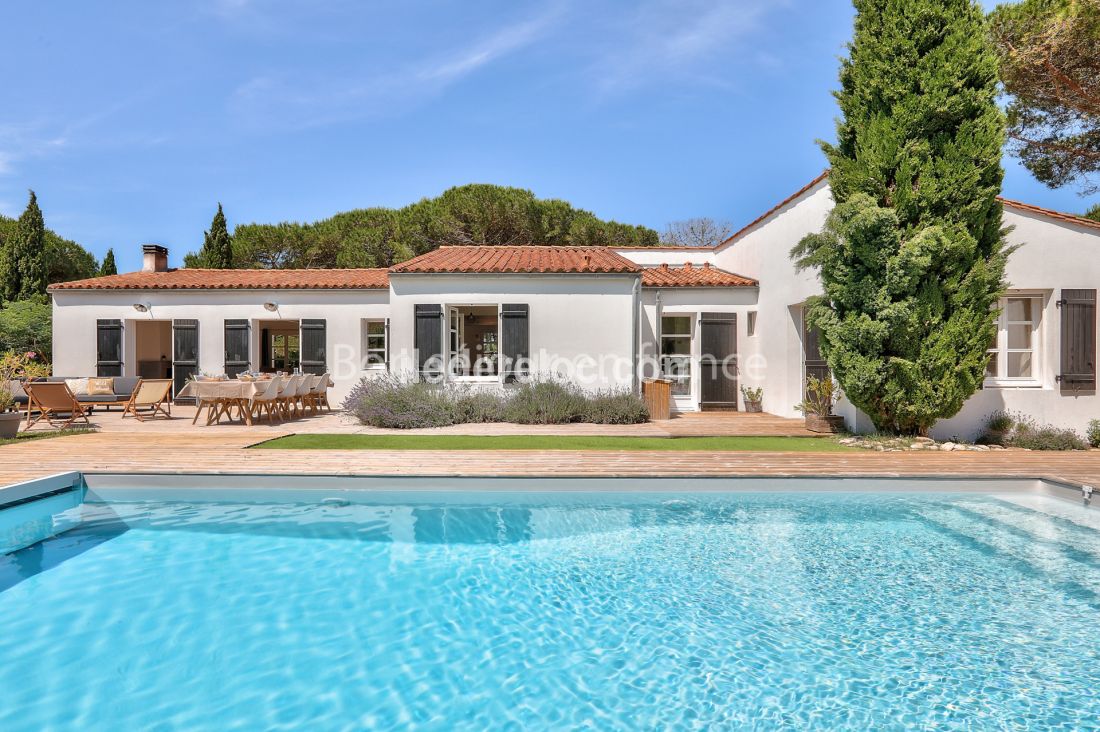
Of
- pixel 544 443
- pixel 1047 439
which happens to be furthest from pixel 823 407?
pixel 544 443

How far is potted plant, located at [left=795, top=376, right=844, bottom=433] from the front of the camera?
9289mm

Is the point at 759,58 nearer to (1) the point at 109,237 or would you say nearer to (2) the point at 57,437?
(2) the point at 57,437

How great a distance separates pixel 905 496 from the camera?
6000mm

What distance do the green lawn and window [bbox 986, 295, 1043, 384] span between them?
3.29 metres

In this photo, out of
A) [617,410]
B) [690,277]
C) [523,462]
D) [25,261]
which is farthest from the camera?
[25,261]

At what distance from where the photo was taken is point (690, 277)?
13.2m

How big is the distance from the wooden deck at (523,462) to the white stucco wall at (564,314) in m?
4.36

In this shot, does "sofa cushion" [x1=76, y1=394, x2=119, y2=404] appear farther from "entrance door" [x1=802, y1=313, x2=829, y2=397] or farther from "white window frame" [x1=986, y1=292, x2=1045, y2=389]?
"white window frame" [x1=986, y1=292, x2=1045, y2=389]

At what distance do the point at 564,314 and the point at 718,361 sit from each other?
4.07 meters

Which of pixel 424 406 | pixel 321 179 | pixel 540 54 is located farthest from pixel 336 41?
pixel 424 406

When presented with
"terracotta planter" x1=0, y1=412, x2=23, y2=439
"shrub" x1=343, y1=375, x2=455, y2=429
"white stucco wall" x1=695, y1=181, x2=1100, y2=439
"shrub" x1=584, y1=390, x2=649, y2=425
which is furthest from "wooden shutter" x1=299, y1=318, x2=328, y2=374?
"white stucco wall" x1=695, y1=181, x2=1100, y2=439

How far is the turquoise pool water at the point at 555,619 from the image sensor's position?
107 inches

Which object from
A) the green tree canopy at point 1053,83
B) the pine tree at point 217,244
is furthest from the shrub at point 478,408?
the pine tree at point 217,244

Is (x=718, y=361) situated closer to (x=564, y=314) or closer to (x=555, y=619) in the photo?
(x=564, y=314)
